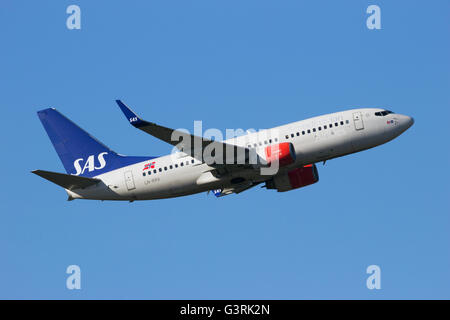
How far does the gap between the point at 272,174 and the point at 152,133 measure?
10302 mm

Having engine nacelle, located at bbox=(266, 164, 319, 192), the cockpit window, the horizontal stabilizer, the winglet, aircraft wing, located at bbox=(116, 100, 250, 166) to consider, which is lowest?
engine nacelle, located at bbox=(266, 164, 319, 192)

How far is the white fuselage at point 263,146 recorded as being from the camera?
5453 cm

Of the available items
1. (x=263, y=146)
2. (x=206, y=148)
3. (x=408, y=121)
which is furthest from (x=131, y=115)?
(x=408, y=121)

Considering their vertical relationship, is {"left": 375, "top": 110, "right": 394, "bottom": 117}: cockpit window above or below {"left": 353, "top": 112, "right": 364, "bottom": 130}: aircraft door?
above

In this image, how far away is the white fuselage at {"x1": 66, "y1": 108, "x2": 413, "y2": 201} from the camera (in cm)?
5453

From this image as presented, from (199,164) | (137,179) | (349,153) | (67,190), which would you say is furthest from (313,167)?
(67,190)

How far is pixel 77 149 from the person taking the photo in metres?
61.5

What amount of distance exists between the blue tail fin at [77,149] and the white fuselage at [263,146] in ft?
6.39

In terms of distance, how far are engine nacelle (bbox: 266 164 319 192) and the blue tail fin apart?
37.6 feet

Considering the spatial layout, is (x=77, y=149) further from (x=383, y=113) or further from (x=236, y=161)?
(x=383, y=113)

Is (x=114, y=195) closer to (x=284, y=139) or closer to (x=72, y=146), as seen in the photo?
(x=72, y=146)

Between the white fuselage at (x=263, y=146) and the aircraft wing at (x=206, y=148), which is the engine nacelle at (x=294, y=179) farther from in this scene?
the aircraft wing at (x=206, y=148)

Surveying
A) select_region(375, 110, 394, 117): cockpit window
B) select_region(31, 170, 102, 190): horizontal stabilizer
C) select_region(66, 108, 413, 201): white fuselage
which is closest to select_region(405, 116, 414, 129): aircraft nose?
select_region(66, 108, 413, 201): white fuselage

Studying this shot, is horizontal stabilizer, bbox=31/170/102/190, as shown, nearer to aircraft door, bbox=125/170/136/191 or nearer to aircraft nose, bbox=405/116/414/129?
aircraft door, bbox=125/170/136/191
